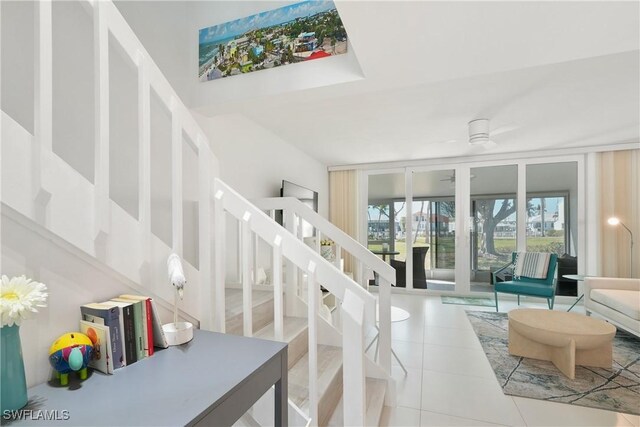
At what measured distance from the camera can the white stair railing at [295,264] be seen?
1299mm

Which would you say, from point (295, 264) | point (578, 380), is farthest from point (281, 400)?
point (578, 380)

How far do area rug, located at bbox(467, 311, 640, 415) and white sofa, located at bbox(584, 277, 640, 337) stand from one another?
261 mm

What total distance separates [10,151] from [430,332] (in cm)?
360

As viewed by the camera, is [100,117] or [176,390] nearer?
[176,390]

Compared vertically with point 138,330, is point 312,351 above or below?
below

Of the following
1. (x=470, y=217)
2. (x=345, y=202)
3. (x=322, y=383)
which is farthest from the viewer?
(x=345, y=202)

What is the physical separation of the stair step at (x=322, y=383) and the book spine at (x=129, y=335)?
0.80 m

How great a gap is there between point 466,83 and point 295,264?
6.19ft

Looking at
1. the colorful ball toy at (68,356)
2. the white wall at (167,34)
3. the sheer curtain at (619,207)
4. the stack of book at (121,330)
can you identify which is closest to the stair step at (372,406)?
the stack of book at (121,330)

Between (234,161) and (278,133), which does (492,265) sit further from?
(234,161)

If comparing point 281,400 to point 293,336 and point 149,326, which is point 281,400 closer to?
point 149,326

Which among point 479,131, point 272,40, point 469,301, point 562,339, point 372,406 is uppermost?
point 272,40

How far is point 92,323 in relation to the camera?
100 centimetres

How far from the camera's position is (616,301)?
296 centimetres
